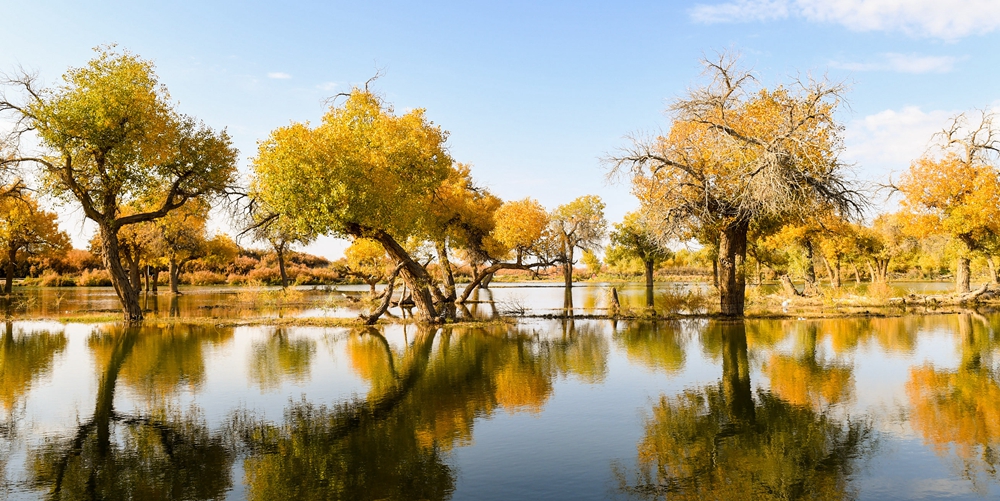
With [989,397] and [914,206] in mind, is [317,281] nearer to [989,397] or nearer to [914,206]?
[914,206]

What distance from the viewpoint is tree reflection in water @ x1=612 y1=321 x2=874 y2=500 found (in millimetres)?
7281

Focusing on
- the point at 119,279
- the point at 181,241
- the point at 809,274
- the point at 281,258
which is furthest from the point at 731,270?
the point at 181,241

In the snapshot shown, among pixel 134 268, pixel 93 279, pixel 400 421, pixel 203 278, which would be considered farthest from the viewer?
pixel 203 278

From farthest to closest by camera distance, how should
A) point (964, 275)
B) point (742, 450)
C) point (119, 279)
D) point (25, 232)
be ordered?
point (25, 232)
point (964, 275)
point (119, 279)
point (742, 450)

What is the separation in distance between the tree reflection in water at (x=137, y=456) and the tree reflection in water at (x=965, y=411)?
9.32m

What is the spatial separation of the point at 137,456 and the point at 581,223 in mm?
50976

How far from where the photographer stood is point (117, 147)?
995 inches

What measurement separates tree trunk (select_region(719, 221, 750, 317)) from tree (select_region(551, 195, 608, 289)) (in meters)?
26.0

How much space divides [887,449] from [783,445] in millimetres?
1409

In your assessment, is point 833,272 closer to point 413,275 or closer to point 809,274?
point 809,274

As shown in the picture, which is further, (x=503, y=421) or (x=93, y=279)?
(x=93, y=279)

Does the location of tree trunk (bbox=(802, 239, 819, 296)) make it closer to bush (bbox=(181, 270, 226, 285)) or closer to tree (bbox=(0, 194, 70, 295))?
tree (bbox=(0, 194, 70, 295))

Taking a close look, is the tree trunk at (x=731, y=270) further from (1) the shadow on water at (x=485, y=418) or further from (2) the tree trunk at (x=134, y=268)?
(2) the tree trunk at (x=134, y=268)

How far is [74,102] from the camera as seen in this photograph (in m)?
24.5
